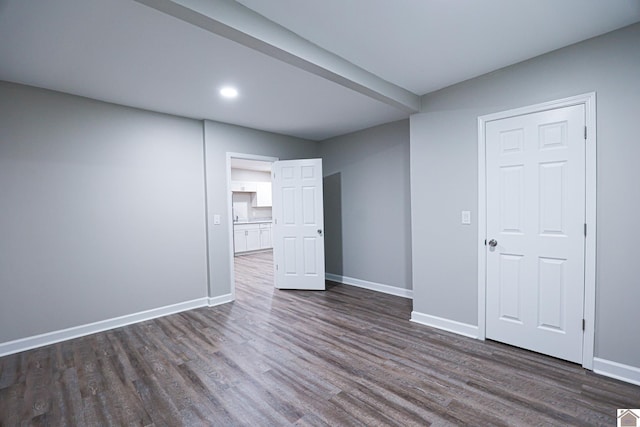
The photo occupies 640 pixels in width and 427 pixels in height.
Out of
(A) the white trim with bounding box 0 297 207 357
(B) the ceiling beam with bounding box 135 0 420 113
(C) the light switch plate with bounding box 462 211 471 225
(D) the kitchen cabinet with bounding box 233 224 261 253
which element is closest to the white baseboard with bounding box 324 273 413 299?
(C) the light switch plate with bounding box 462 211 471 225

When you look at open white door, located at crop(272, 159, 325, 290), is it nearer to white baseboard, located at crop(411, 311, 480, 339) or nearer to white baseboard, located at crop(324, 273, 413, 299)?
white baseboard, located at crop(324, 273, 413, 299)

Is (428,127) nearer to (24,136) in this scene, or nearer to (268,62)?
(268,62)

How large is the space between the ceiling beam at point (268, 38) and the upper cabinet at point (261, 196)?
6.49 meters

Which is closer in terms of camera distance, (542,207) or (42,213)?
(542,207)

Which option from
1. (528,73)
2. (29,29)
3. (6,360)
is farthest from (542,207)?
(6,360)

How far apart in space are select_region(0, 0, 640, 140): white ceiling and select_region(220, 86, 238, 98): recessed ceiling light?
0.09 metres

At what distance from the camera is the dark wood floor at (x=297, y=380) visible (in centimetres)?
183

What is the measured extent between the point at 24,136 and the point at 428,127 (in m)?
4.04

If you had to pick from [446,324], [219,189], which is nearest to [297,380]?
[446,324]

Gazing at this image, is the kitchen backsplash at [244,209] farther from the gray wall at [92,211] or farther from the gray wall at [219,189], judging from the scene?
the gray wall at [92,211]

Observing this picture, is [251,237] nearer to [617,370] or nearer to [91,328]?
[91,328]

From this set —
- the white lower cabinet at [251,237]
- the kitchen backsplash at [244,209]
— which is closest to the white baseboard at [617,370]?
the white lower cabinet at [251,237]

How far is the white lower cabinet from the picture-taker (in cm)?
796

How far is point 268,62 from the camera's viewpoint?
239 cm
